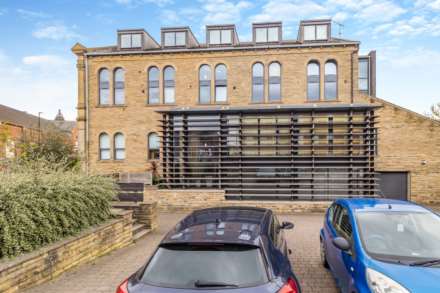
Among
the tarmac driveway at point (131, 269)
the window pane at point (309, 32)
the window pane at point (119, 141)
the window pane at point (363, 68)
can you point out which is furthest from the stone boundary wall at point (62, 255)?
the window pane at point (363, 68)

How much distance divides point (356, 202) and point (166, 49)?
1611 centimetres

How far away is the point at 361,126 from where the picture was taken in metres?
11.3

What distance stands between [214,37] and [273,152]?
10.1 metres

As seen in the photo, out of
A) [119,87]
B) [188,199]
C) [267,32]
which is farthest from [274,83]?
[119,87]

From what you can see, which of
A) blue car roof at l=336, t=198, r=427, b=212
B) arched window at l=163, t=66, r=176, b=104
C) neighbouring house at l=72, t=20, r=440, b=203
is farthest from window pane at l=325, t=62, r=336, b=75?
blue car roof at l=336, t=198, r=427, b=212

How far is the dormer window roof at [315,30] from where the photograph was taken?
17406 millimetres

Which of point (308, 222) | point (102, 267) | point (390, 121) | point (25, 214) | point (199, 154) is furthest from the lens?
point (390, 121)

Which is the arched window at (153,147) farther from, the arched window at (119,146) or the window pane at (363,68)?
the window pane at (363,68)

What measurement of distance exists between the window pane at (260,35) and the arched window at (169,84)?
5863 mm

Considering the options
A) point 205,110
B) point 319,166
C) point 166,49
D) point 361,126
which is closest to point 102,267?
point 205,110

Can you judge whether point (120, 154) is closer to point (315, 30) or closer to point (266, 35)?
point (266, 35)

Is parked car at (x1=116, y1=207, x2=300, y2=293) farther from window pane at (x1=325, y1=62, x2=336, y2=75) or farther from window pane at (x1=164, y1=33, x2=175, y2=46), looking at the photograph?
window pane at (x1=164, y1=33, x2=175, y2=46)

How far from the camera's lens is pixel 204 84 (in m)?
17.3

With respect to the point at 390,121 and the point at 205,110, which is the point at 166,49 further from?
the point at 390,121
